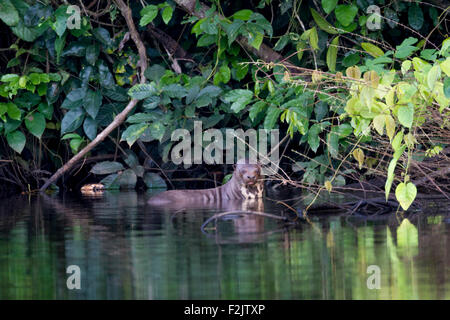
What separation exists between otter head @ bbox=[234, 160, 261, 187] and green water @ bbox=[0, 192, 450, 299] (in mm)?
2079

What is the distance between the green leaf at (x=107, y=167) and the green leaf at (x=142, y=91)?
1.53m

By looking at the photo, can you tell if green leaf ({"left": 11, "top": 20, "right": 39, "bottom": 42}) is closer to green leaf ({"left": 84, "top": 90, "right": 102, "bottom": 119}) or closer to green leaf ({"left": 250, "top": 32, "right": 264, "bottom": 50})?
green leaf ({"left": 84, "top": 90, "right": 102, "bottom": 119})

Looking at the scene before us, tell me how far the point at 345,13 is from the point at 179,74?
85.8 inches

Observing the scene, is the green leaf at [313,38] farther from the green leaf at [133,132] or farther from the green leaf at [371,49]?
the green leaf at [133,132]

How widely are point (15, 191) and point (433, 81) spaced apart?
7.49 m

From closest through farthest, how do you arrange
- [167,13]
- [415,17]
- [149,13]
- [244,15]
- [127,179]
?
[244,15]
[167,13]
[149,13]
[415,17]
[127,179]

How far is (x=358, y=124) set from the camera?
18.8 ft

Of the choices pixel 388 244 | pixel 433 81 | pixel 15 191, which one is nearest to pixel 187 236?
pixel 388 244

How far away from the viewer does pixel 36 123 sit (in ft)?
32.7

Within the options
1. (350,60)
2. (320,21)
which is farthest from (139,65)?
(350,60)

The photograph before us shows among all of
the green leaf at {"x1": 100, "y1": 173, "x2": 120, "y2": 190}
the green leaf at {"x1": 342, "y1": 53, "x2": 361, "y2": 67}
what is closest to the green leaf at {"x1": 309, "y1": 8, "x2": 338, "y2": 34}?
the green leaf at {"x1": 342, "y1": 53, "x2": 361, "y2": 67}

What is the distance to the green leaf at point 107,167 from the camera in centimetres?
1042

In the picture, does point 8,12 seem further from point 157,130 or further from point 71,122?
point 157,130
